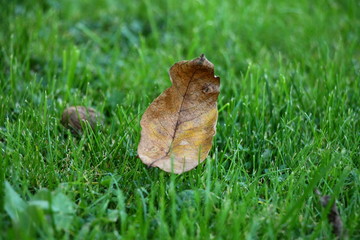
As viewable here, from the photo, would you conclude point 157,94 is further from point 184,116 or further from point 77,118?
point 184,116

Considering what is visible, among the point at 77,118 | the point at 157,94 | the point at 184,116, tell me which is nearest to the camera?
the point at 184,116

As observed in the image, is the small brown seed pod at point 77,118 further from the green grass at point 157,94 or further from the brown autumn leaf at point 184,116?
the brown autumn leaf at point 184,116

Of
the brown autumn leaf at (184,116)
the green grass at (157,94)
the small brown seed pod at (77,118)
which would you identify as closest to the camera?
the green grass at (157,94)

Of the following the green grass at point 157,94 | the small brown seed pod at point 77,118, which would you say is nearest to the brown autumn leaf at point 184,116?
the green grass at point 157,94

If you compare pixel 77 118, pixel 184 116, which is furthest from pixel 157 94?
pixel 184 116

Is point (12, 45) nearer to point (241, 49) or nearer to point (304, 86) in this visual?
point (241, 49)

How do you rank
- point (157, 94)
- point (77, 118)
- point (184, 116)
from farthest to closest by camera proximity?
point (157, 94)
point (77, 118)
point (184, 116)
